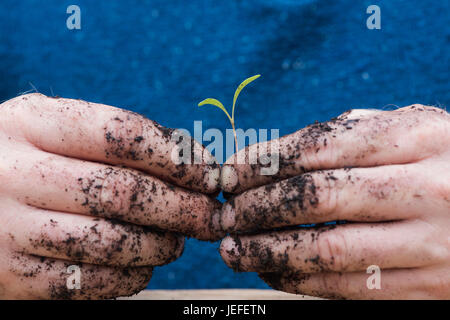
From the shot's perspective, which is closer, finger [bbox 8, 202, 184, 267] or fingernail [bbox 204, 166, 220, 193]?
finger [bbox 8, 202, 184, 267]

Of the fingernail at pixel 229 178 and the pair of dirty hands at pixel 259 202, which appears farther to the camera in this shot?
the fingernail at pixel 229 178

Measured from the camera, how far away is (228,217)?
37.2 inches

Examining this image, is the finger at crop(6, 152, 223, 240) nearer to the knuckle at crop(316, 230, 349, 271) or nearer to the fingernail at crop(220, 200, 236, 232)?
the fingernail at crop(220, 200, 236, 232)

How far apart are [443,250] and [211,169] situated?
55cm

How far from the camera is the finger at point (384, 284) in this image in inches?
31.6

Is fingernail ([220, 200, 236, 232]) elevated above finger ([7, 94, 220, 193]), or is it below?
below

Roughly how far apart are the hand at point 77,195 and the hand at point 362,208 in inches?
9.8

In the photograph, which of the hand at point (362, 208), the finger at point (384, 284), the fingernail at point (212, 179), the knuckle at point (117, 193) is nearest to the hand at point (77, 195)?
the knuckle at point (117, 193)

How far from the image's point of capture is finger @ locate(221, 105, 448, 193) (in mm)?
800

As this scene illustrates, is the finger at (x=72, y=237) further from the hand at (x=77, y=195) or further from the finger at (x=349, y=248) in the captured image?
the finger at (x=349, y=248)

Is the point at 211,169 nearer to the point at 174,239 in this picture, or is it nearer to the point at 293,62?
the point at 174,239

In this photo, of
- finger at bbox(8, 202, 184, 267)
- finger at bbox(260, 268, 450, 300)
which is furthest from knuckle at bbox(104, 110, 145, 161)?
finger at bbox(260, 268, 450, 300)

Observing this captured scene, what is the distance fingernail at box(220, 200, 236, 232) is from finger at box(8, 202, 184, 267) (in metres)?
0.23

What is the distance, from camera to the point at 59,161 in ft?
2.71
